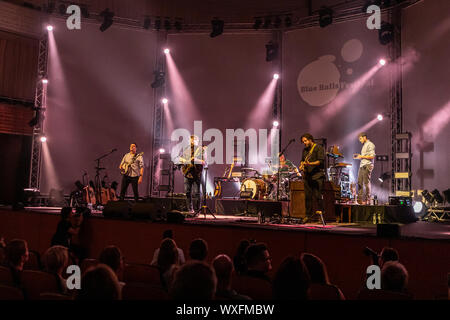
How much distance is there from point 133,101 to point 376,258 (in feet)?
39.1

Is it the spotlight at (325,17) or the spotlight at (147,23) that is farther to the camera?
the spotlight at (147,23)

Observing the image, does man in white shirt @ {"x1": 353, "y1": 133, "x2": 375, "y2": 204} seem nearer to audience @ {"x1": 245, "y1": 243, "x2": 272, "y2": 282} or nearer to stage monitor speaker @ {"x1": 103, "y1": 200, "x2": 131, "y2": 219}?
stage monitor speaker @ {"x1": 103, "y1": 200, "x2": 131, "y2": 219}

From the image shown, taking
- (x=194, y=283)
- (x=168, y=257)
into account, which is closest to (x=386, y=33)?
(x=168, y=257)

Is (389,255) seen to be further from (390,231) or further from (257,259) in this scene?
(257,259)

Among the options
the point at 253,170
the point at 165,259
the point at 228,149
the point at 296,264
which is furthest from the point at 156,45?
the point at 296,264

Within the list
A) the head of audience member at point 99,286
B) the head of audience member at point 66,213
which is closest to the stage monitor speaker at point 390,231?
the head of audience member at point 99,286

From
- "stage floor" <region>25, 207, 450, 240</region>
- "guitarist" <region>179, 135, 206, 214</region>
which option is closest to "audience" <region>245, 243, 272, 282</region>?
"stage floor" <region>25, 207, 450, 240</region>

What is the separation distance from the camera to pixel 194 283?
2100 millimetres

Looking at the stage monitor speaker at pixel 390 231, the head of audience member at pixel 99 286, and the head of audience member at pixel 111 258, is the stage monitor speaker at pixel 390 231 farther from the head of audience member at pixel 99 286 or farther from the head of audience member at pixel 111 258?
the head of audience member at pixel 99 286

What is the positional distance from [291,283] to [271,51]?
1227 cm

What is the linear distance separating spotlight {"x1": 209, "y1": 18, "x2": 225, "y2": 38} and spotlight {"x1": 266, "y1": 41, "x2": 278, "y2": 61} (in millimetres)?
1639

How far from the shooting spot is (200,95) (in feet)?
47.9

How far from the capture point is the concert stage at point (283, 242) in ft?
13.2

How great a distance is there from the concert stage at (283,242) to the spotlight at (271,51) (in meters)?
9.17
